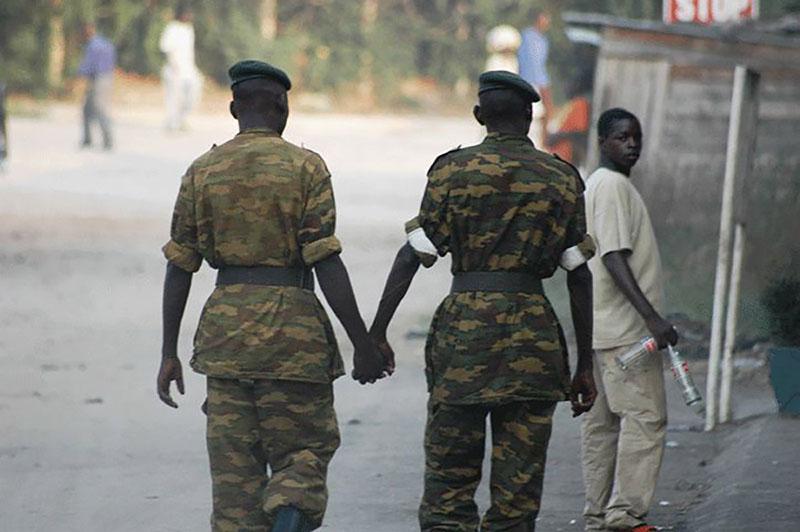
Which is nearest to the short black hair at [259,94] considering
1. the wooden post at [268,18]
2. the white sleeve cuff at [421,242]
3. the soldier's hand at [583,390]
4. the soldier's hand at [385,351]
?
the white sleeve cuff at [421,242]

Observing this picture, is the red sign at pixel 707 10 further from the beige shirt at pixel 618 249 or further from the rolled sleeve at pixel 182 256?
the rolled sleeve at pixel 182 256

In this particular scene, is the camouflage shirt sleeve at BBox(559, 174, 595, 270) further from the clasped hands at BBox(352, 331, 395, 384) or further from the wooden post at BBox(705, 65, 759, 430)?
the wooden post at BBox(705, 65, 759, 430)

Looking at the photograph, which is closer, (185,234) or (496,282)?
(496,282)

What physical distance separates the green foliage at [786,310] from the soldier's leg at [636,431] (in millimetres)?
2855

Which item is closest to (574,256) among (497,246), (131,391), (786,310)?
(497,246)

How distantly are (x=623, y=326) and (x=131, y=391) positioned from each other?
14.7 feet

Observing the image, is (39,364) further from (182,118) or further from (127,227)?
(182,118)

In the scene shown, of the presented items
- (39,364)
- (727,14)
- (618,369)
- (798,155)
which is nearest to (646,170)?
(798,155)

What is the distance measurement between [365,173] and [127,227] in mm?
7106

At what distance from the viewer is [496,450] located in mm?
5852

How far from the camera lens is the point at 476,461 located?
586cm

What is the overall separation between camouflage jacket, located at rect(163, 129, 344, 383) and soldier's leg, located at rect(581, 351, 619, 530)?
62.7 inches

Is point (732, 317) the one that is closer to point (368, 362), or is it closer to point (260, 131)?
point (368, 362)

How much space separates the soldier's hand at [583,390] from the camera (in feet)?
19.7
